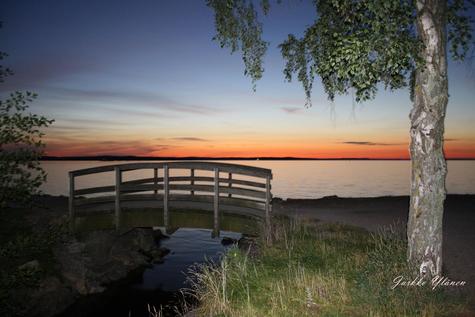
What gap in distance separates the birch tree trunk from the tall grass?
652mm

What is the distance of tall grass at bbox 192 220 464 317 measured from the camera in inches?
236

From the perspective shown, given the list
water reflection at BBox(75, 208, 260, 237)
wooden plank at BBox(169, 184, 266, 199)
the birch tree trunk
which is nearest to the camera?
the birch tree trunk

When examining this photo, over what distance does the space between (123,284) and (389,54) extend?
1318 centimetres

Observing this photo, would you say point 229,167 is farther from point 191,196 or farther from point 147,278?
point 147,278

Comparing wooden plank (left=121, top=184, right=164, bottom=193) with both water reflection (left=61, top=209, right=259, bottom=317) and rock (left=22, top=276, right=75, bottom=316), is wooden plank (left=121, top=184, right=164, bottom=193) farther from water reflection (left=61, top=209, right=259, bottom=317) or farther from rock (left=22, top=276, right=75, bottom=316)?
rock (left=22, top=276, right=75, bottom=316)

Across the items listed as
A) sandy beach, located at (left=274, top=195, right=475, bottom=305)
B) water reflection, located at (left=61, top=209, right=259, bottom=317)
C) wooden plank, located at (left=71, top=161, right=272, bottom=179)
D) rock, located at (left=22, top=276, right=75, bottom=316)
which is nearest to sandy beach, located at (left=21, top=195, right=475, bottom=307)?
sandy beach, located at (left=274, top=195, right=475, bottom=305)

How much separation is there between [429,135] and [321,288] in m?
3.24

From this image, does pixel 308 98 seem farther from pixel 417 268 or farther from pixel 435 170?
pixel 417 268

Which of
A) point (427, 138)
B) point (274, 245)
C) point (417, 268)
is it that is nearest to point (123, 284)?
point (274, 245)

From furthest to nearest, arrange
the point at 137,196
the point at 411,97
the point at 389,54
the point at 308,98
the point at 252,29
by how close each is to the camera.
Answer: the point at 137,196 → the point at 308,98 → the point at 252,29 → the point at 411,97 → the point at 389,54

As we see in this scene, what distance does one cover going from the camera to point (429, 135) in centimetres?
670

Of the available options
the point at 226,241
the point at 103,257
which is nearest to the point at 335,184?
the point at 226,241

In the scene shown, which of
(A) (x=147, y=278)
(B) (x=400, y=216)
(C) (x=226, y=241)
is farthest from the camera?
(C) (x=226, y=241)

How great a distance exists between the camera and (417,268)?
6.84 metres
